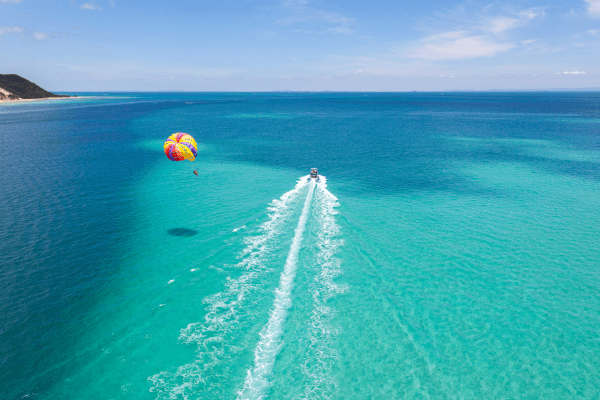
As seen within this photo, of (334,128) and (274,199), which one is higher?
(334,128)

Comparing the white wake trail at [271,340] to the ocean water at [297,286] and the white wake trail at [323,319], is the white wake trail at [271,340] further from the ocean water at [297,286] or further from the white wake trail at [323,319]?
the white wake trail at [323,319]

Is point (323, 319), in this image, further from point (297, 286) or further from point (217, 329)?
point (217, 329)

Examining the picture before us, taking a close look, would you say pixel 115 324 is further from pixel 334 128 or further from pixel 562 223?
pixel 334 128

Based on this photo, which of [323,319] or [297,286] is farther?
[297,286]

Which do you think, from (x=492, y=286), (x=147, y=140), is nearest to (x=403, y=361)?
(x=492, y=286)

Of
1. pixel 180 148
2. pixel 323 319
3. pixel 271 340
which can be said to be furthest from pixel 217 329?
pixel 180 148
